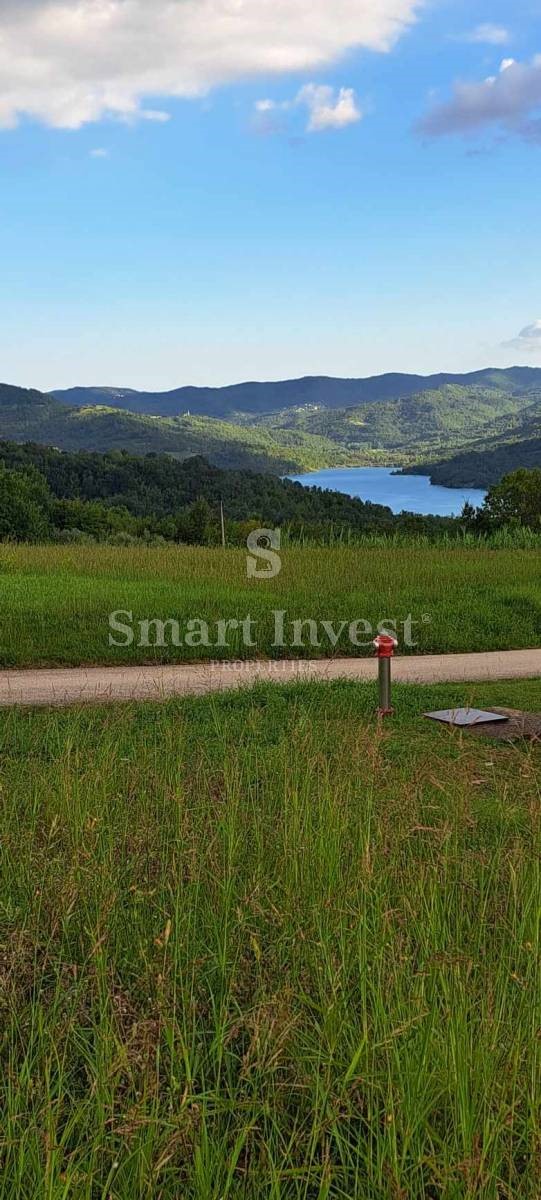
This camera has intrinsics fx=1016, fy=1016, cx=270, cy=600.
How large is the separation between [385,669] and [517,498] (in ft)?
213

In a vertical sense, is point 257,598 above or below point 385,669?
above

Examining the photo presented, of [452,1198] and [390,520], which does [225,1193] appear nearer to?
[452,1198]

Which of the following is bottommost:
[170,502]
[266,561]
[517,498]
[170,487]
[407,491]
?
[266,561]

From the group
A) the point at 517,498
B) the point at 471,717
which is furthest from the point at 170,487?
the point at 471,717

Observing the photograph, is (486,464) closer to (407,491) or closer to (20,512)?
(407,491)

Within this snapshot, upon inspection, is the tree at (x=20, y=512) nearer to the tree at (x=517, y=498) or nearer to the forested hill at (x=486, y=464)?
the tree at (x=517, y=498)

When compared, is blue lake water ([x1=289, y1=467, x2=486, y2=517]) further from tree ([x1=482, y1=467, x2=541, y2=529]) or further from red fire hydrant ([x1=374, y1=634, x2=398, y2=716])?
red fire hydrant ([x1=374, y1=634, x2=398, y2=716])

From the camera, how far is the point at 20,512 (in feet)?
182

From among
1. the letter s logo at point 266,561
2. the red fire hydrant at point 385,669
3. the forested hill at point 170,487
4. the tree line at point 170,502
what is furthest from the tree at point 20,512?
the red fire hydrant at point 385,669

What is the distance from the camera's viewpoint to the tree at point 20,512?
53.2 meters

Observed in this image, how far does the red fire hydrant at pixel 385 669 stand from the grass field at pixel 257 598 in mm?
5105

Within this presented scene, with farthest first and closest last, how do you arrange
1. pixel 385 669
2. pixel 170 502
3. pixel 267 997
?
pixel 170 502
pixel 385 669
pixel 267 997

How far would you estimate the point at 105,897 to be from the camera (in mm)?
4234

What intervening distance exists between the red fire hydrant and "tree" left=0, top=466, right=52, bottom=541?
139ft
